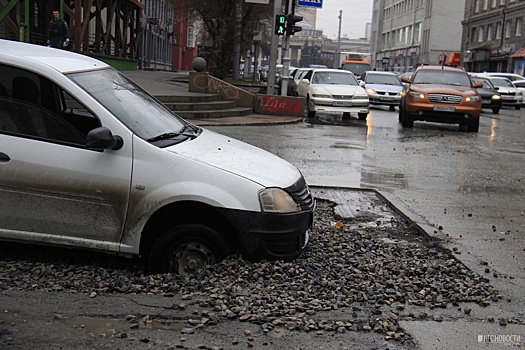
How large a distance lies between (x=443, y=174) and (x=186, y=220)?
7.31m

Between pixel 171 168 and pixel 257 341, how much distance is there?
1526mm

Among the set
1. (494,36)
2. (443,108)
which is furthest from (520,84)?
(494,36)

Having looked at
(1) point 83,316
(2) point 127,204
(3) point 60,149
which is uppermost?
(3) point 60,149

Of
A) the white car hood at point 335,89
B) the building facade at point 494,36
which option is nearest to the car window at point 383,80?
the white car hood at point 335,89

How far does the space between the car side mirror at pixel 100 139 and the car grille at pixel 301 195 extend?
134 cm

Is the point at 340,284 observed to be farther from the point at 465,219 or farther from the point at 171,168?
the point at 465,219

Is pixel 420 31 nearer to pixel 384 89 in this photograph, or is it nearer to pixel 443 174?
pixel 384 89

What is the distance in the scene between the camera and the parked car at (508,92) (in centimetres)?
3775

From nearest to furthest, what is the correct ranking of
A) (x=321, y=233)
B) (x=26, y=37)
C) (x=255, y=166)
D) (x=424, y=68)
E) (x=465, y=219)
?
(x=255, y=166) < (x=321, y=233) < (x=465, y=219) < (x=424, y=68) < (x=26, y=37)

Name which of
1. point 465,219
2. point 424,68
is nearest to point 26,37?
point 424,68

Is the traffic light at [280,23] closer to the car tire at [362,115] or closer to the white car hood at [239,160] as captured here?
the car tire at [362,115]

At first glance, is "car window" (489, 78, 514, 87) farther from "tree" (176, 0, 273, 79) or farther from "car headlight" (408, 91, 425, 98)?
"car headlight" (408, 91, 425, 98)

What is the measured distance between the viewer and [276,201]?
5.20 metres

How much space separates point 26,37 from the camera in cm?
2592
